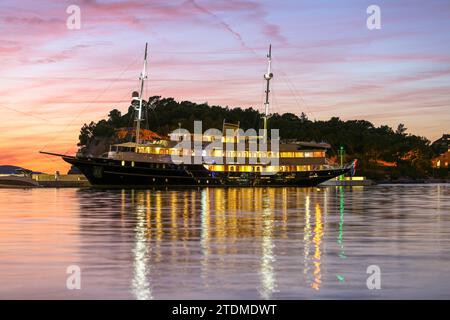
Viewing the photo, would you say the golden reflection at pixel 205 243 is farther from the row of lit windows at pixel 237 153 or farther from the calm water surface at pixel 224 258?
the row of lit windows at pixel 237 153

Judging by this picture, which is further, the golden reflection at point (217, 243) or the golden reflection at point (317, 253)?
the golden reflection at point (217, 243)

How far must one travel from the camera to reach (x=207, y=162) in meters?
135

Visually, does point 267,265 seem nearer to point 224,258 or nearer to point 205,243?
point 224,258

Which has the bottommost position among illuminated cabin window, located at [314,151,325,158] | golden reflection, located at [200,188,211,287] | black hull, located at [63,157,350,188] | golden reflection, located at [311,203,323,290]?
golden reflection, located at [311,203,323,290]

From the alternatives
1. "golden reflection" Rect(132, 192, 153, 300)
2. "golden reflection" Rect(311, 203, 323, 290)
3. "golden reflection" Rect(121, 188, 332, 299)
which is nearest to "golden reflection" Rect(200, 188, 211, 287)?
"golden reflection" Rect(121, 188, 332, 299)

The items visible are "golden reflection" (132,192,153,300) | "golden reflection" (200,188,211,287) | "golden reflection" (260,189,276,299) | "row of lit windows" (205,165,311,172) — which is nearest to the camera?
"golden reflection" (132,192,153,300)

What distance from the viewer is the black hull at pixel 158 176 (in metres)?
122

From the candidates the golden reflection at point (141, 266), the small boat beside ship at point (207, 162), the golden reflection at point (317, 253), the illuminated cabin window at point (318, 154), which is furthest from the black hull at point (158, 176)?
the golden reflection at point (141, 266)

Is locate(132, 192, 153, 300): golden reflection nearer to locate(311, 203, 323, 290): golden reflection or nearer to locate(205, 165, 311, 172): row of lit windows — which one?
locate(311, 203, 323, 290): golden reflection

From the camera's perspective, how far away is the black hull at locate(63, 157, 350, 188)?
121750 millimetres

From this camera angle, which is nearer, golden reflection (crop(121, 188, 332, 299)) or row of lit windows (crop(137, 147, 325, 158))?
golden reflection (crop(121, 188, 332, 299))

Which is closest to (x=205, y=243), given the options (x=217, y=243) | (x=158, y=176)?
(x=217, y=243)
